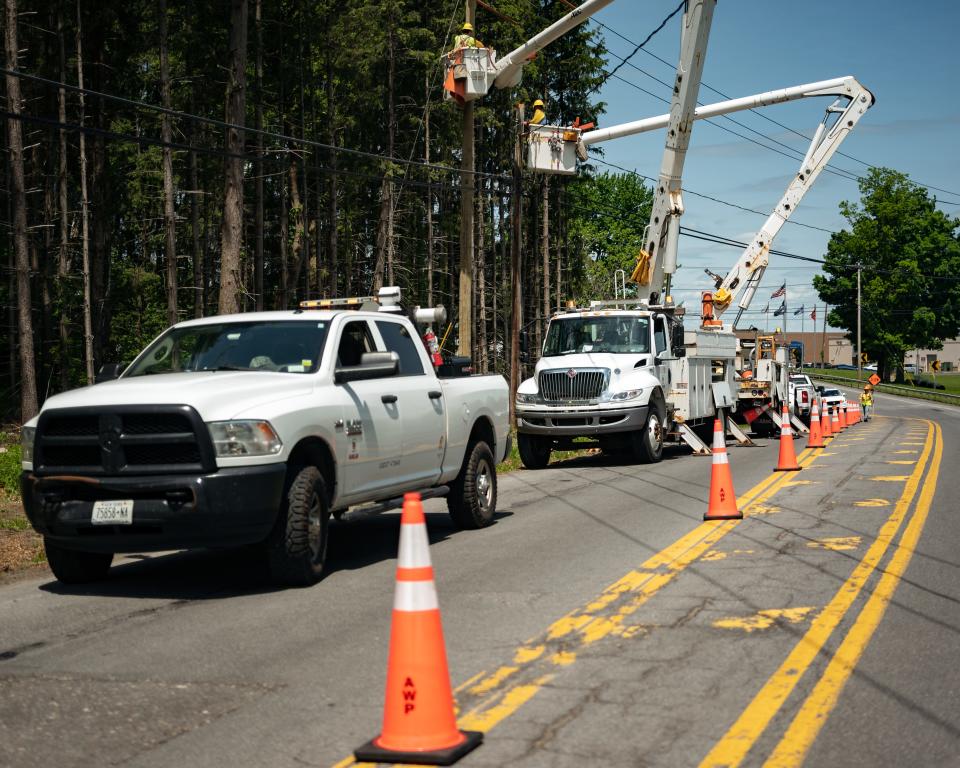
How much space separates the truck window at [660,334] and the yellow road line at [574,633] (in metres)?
10.1

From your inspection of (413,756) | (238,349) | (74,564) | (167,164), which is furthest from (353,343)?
(167,164)

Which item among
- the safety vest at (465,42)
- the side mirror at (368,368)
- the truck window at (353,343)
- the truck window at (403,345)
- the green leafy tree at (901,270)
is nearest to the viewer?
the side mirror at (368,368)

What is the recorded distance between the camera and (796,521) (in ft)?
38.5

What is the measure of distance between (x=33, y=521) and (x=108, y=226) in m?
32.9

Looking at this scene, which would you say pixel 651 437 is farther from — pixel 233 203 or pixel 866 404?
pixel 866 404

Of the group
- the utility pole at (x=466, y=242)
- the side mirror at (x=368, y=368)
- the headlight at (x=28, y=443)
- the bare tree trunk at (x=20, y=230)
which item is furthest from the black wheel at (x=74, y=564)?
the bare tree trunk at (x=20, y=230)

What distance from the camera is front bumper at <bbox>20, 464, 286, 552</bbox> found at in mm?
7695

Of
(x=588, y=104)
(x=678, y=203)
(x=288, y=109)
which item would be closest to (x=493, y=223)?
(x=588, y=104)

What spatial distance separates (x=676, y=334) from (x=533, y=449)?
11.9ft

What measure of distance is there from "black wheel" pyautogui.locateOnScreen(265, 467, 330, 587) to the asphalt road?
0.51 ft

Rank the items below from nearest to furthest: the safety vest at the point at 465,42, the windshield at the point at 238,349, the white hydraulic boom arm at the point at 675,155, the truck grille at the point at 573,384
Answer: the windshield at the point at 238,349 < the truck grille at the point at 573,384 < the safety vest at the point at 465,42 < the white hydraulic boom arm at the point at 675,155

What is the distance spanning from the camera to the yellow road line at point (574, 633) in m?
5.24

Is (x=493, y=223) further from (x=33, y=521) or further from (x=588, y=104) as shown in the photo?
(x=33, y=521)

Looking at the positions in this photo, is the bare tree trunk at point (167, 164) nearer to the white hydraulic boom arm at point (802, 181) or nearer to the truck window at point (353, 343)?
the white hydraulic boom arm at point (802, 181)
